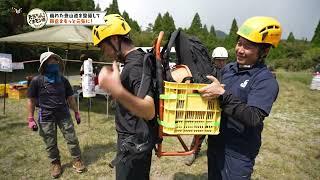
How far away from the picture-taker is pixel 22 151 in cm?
662

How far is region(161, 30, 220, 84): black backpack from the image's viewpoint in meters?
2.45

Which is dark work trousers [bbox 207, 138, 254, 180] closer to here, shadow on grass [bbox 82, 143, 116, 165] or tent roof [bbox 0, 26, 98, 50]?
shadow on grass [bbox 82, 143, 116, 165]

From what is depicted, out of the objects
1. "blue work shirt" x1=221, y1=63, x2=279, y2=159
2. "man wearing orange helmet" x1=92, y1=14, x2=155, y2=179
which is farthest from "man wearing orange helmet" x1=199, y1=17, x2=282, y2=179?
"man wearing orange helmet" x1=92, y1=14, x2=155, y2=179

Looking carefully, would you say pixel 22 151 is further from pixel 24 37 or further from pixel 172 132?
pixel 24 37

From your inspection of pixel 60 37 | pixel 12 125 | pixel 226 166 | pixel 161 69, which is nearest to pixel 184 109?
pixel 161 69

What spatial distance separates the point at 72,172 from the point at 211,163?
3460 mm

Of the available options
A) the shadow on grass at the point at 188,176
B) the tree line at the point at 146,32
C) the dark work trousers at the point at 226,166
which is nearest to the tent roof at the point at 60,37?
the tree line at the point at 146,32

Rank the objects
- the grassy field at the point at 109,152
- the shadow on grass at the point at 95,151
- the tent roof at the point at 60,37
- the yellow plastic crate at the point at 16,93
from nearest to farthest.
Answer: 1. the grassy field at the point at 109,152
2. the shadow on grass at the point at 95,151
3. the tent roof at the point at 60,37
4. the yellow plastic crate at the point at 16,93

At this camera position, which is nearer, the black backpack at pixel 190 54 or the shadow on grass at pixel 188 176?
the black backpack at pixel 190 54

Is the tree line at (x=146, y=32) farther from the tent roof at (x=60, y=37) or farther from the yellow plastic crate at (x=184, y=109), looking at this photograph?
the yellow plastic crate at (x=184, y=109)

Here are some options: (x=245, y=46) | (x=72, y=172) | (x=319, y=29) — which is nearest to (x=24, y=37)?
(x=72, y=172)

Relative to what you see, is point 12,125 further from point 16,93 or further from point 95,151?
point 16,93

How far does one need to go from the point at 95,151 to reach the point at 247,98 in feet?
16.6

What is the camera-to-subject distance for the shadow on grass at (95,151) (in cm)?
634
